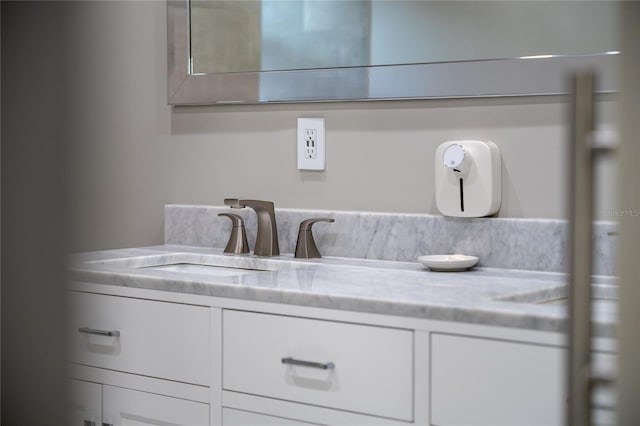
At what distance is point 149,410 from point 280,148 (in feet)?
2.41

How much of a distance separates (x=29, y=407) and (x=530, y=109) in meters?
1.41

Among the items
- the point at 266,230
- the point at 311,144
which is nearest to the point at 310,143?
the point at 311,144

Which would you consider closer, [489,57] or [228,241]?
[489,57]

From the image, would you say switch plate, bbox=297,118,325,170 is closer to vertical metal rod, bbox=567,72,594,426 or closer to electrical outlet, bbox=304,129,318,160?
electrical outlet, bbox=304,129,318,160

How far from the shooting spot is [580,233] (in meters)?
0.55

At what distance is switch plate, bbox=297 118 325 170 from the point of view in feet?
6.31

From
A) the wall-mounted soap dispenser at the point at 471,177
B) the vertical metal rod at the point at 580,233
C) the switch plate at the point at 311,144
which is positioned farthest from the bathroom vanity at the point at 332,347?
the vertical metal rod at the point at 580,233

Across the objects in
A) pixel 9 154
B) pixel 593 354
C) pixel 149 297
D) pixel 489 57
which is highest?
pixel 489 57

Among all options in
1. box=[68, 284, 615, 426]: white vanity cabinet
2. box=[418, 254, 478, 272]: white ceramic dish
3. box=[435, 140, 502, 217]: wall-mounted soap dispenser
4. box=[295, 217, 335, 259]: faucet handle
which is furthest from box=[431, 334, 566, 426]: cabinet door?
box=[295, 217, 335, 259]: faucet handle

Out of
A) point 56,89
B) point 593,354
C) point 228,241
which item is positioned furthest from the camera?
point 228,241

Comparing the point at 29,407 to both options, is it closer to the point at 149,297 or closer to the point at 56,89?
the point at 56,89

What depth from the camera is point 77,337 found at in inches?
14.8

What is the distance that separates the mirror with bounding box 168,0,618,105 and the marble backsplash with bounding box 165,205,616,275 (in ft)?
0.88

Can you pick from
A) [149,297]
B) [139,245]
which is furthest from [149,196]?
[149,297]
